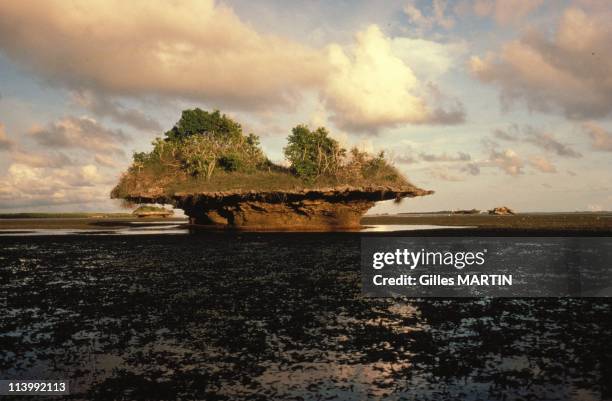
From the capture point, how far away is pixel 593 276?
1466cm

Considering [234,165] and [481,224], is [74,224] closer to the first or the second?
[234,165]

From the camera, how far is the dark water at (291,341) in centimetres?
564

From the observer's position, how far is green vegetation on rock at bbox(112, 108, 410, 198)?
145 feet

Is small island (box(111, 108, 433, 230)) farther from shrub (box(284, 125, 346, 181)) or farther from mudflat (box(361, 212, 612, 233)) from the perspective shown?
mudflat (box(361, 212, 612, 233))

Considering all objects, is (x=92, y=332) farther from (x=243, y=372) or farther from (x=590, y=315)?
(x=590, y=315)

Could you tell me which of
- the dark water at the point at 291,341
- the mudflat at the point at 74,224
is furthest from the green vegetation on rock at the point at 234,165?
the dark water at the point at 291,341

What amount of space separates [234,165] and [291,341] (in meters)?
41.8

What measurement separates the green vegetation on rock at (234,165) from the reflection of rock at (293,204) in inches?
29.6

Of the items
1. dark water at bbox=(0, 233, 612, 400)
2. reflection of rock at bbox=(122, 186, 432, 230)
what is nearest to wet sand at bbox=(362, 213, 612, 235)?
reflection of rock at bbox=(122, 186, 432, 230)

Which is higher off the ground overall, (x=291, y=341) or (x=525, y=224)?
(x=525, y=224)

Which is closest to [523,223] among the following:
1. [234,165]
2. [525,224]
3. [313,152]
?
[525,224]

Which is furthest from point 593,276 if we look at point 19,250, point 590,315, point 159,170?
point 159,170

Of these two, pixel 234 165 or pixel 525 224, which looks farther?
pixel 525 224

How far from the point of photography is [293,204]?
4519 cm
